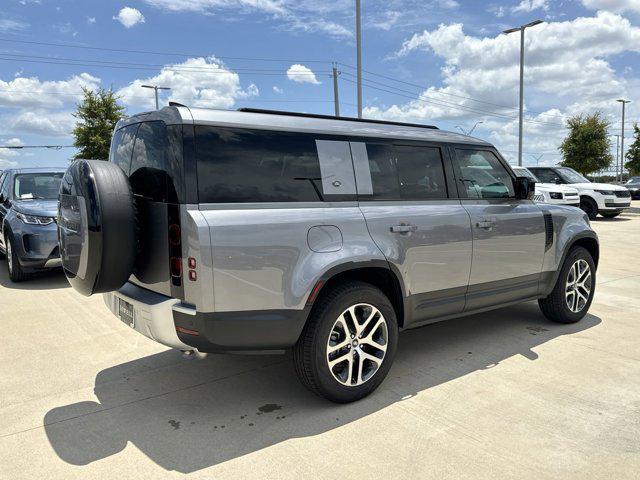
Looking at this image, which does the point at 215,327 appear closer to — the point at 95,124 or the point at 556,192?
the point at 556,192

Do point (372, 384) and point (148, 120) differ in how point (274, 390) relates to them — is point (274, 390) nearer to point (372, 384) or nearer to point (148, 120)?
point (372, 384)

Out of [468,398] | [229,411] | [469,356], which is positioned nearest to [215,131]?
[229,411]

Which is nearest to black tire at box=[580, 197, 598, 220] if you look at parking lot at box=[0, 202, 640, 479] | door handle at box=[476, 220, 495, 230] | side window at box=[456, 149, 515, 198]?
parking lot at box=[0, 202, 640, 479]

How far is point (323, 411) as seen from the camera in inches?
128

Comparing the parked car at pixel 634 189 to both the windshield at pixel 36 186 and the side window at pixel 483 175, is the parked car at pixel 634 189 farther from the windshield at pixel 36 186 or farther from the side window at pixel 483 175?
the windshield at pixel 36 186

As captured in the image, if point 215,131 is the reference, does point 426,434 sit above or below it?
below

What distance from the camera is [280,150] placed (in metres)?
3.10

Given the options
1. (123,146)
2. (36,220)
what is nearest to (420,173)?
(123,146)

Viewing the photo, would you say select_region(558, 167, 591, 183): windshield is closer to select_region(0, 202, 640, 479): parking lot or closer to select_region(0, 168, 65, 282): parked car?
select_region(0, 202, 640, 479): parking lot

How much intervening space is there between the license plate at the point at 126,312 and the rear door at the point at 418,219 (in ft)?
5.38

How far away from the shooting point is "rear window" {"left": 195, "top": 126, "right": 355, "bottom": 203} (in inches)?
112

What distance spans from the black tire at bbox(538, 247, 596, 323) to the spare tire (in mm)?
4011

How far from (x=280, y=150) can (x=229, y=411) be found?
172 cm

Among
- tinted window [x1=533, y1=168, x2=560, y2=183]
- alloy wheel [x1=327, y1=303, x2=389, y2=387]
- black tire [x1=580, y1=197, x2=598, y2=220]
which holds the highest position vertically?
tinted window [x1=533, y1=168, x2=560, y2=183]
